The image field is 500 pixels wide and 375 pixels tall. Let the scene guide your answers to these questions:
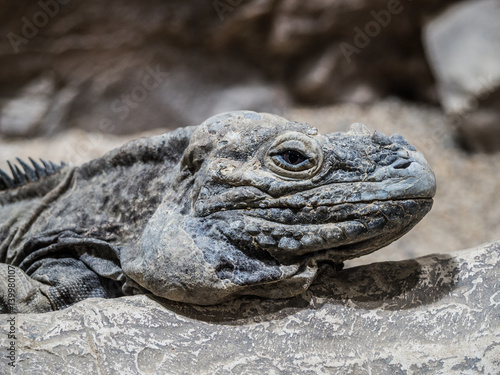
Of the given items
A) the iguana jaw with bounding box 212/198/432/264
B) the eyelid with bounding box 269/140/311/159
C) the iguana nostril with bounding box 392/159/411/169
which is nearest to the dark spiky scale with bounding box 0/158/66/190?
the iguana jaw with bounding box 212/198/432/264

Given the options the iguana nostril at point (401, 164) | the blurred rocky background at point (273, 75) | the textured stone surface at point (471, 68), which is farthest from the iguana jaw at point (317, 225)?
the textured stone surface at point (471, 68)

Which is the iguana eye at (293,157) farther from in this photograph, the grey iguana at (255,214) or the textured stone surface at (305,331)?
the textured stone surface at (305,331)

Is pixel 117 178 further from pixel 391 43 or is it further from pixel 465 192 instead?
pixel 391 43

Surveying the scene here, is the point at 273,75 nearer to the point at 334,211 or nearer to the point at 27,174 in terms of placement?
the point at 27,174

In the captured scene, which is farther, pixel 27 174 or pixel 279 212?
pixel 27 174

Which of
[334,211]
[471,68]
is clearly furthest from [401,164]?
[471,68]

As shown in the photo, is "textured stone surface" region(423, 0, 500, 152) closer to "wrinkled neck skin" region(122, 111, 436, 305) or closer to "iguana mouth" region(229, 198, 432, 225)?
"wrinkled neck skin" region(122, 111, 436, 305)
